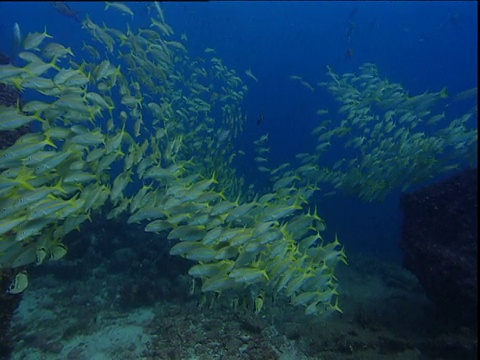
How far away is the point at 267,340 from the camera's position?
6.37 metres

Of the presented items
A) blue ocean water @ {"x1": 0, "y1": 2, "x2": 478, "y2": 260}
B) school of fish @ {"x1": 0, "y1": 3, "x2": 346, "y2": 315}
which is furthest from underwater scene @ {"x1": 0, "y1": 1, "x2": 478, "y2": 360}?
blue ocean water @ {"x1": 0, "y1": 2, "x2": 478, "y2": 260}

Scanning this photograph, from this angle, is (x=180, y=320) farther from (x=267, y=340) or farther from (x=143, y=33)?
(x=143, y=33)

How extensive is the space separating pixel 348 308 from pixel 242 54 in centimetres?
4698

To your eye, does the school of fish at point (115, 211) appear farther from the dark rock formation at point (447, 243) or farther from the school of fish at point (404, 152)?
the school of fish at point (404, 152)

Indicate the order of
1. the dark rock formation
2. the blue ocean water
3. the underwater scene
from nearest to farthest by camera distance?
the underwater scene → the dark rock formation → the blue ocean water

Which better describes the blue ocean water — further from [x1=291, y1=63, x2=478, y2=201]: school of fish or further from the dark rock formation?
the dark rock formation

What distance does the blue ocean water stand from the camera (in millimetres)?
23047

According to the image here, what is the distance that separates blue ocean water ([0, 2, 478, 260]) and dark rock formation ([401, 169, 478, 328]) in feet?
28.1

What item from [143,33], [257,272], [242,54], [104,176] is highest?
[242,54]

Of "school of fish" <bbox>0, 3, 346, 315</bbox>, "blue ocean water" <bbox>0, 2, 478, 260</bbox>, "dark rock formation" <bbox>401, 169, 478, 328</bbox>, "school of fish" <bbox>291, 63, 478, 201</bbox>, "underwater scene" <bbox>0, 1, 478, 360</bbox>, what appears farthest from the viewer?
"blue ocean water" <bbox>0, 2, 478, 260</bbox>

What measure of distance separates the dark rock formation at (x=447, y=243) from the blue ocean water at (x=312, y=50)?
8.58m

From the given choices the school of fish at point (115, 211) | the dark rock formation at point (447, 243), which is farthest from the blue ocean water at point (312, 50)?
the school of fish at point (115, 211)

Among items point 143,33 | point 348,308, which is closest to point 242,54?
point 143,33

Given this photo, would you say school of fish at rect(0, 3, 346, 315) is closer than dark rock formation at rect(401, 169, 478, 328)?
Yes
